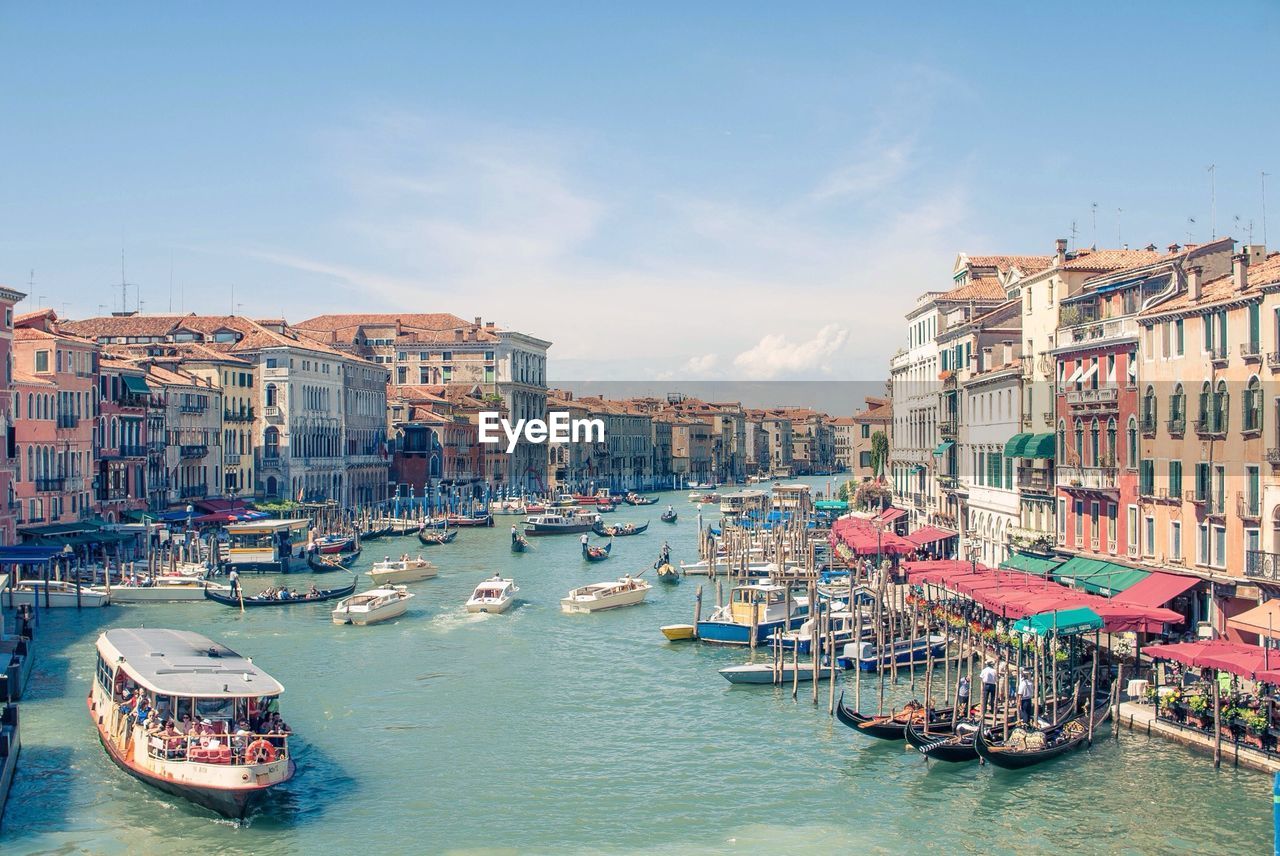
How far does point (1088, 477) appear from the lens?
88.1 feet

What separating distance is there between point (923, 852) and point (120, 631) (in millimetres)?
13795

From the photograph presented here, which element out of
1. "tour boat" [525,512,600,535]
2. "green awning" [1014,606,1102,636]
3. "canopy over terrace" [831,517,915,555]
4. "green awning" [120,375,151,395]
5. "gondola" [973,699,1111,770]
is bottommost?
"gondola" [973,699,1111,770]

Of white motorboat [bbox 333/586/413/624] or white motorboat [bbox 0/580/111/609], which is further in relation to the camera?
white motorboat [bbox 0/580/111/609]

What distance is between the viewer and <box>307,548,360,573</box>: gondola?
4472 cm

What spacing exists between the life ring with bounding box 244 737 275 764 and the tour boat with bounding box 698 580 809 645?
13.1 meters

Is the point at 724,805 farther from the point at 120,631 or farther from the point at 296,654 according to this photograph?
the point at 296,654

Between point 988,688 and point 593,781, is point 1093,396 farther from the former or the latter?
point 593,781

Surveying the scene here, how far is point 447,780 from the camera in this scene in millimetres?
19219

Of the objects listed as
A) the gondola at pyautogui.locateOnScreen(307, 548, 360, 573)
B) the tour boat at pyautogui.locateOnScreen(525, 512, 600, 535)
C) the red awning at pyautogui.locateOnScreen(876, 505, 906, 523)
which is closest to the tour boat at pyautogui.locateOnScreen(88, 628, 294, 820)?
the gondola at pyautogui.locateOnScreen(307, 548, 360, 573)

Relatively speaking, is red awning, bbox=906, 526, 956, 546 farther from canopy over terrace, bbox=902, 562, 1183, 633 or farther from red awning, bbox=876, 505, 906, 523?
canopy over terrace, bbox=902, 562, 1183, 633

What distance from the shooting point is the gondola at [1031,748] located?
61.0 feet

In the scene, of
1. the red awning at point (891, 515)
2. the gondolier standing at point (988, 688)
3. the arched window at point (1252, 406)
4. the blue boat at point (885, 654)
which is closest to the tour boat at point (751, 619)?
the blue boat at point (885, 654)

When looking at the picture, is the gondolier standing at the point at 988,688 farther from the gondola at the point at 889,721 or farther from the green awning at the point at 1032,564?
the green awning at the point at 1032,564

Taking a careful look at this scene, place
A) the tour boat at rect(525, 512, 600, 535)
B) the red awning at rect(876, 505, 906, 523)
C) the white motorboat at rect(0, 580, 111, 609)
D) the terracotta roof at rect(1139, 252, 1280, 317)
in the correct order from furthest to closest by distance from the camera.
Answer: the tour boat at rect(525, 512, 600, 535) → the red awning at rect(876, 505, 906, 523) → the white motorboat at rect(0, 580, 111, 609) → the terracotta roof at rect(1139, 252, 1280, 317)
